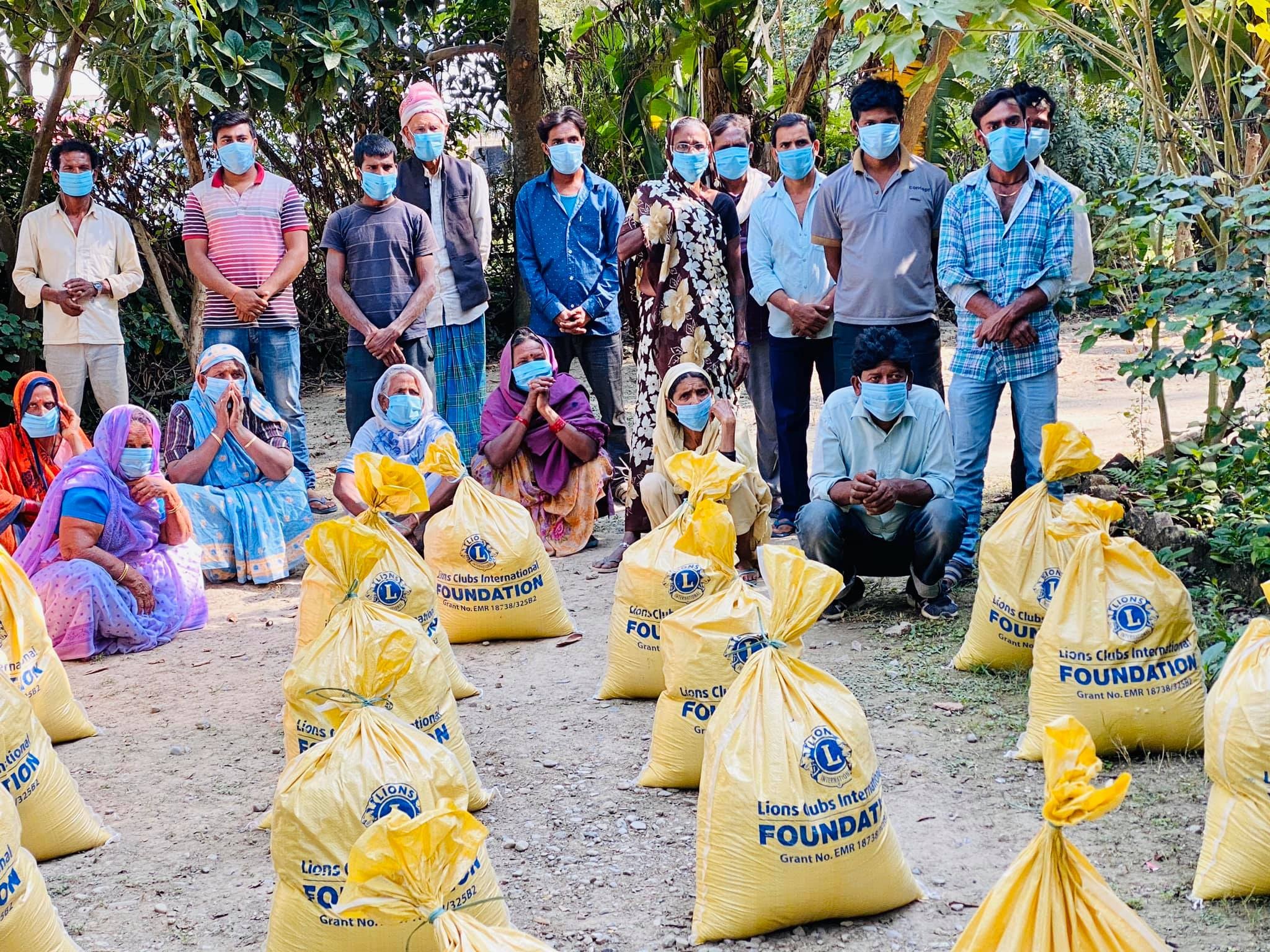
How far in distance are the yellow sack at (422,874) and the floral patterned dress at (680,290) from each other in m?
3.82

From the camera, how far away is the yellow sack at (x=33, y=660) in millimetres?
3914

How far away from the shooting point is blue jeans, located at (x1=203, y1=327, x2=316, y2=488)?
22.4 feet

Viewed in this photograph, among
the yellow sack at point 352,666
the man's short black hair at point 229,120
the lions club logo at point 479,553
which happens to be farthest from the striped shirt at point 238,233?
the yellow sack at point 352,666

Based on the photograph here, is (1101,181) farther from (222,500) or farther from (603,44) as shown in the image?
(222,500)

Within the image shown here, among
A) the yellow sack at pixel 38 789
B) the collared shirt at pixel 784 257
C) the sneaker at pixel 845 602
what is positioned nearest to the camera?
the yellow sack at pixel 38 789

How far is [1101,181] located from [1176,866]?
10.5 m

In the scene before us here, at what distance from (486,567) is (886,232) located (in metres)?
2.21

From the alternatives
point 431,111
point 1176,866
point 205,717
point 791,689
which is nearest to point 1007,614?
Result: point 1176,866

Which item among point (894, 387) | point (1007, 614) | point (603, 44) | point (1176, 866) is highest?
point (603, 44)

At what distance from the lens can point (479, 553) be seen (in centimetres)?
483

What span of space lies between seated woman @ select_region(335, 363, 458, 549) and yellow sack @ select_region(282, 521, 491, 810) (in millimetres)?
2287

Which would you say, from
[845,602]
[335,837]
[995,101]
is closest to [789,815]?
[335,837]

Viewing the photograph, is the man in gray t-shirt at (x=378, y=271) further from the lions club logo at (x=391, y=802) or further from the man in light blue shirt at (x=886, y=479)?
the lions club logo at (x=391, y=802)

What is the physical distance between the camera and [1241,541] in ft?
14.5
